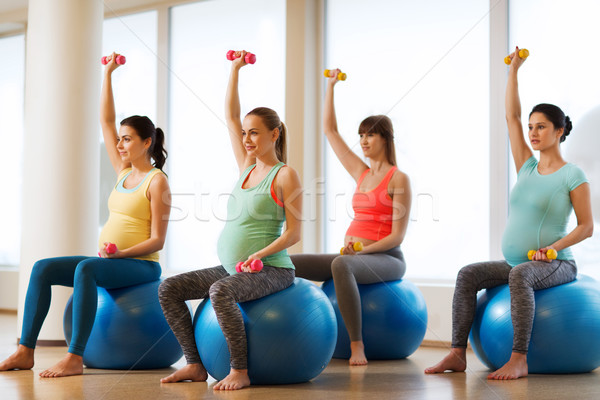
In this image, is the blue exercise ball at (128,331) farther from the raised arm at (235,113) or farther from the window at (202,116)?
the window at (202,116)

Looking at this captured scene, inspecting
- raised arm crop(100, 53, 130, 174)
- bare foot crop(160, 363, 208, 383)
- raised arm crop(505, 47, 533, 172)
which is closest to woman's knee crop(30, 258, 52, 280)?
raised arm crop(100, 53, 130, 174)

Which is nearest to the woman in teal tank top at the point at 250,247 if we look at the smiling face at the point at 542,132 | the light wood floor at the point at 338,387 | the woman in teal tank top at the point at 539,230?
the light wood floor at the point at 338,387

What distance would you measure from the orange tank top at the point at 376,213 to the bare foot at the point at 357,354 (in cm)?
54

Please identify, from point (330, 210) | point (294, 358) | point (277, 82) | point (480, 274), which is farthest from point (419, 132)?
point (294, 358)

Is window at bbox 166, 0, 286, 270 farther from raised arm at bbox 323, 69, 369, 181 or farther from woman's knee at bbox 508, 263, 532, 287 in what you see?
woman's knee at bbox 508, 263, 532, 287

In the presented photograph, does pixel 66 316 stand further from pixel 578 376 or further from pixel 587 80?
pixel 587 80

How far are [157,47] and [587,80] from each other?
10.6ft

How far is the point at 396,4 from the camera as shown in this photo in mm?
4328

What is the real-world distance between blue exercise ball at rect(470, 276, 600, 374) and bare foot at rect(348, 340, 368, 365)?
580 mm

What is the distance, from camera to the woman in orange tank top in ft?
10.6

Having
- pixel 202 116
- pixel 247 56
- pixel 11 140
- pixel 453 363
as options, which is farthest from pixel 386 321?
pixel 11 140

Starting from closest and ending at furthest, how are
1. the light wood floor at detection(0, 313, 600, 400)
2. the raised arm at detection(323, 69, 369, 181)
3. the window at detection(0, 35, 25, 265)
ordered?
the light wood floor at detection(0, 313, 600, 400) → the raised arm at detection(323, 69, 369, 181) → the window at detection(0, 35, 25, 265)

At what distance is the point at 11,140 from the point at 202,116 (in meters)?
1.84

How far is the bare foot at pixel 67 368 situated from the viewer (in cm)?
268
